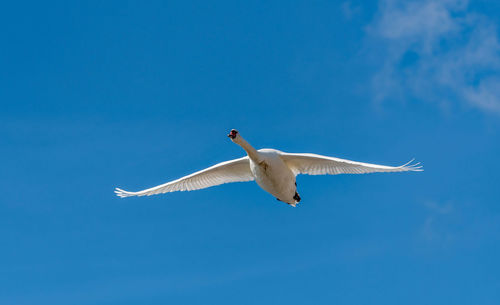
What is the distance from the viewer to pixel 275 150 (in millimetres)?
34719

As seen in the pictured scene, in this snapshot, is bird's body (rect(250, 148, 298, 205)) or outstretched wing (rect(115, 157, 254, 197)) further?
outstretched wing (rect(115, 157, 254, 197))

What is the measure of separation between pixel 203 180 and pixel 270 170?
14.4 feet

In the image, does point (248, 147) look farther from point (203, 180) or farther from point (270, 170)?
point (203, 180)

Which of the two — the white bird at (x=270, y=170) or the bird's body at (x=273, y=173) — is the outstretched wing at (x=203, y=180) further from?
the bird's body at (x=273, y=173)

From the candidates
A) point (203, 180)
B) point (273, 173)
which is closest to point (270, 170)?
point (273, 173)

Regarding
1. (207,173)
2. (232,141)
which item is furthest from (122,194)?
(232,141)

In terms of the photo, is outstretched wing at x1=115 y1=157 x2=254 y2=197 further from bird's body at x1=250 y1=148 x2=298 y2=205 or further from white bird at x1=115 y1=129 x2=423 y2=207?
bird's body at x1=250 y1=148 x2=298 y2=205

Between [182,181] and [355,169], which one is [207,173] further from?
[355,169]

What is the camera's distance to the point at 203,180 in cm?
3697

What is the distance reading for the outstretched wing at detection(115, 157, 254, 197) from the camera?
1439 inches

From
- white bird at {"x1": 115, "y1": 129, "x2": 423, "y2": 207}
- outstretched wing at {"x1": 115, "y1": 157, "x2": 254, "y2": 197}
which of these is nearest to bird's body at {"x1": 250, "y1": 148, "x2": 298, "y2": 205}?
white bird at {"x1": 115, "y1": 129, "x2": 423, "y2": 207}

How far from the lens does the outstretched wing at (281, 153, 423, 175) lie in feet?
112

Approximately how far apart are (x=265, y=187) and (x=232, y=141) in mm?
2476

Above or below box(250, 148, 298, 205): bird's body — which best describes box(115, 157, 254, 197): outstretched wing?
above
